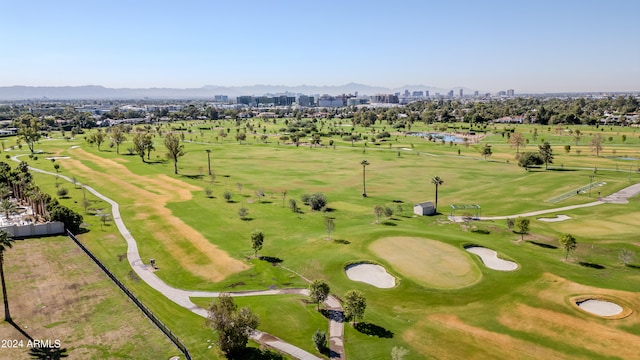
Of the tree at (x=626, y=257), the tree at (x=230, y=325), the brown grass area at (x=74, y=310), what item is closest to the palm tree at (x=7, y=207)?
the brown grass area at (x=74, y=310)

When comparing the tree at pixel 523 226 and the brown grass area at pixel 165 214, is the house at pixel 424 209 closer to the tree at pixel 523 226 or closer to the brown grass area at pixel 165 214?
the tree at pixel 523 226

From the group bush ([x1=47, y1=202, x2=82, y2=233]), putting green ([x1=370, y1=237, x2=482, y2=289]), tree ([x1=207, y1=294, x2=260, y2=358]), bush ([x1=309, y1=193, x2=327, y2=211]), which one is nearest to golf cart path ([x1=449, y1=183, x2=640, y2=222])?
putting green ([x1=370, y1=237, x2=482, y2=289])

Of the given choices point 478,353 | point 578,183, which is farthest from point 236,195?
point 578,183

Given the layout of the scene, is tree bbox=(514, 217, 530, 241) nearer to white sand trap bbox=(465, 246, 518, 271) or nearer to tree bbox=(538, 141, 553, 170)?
white sand trap bbox=(465, 246, 518, 271)

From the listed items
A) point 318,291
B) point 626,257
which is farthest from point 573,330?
point 318,291

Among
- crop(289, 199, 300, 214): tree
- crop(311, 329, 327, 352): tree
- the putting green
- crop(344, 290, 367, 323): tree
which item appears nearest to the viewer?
crop(311, 329, 327, 352): tree

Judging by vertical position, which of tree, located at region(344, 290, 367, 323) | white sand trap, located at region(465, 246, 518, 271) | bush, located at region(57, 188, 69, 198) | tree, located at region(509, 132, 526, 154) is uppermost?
tree, located at region(509, 132, 526, 154)

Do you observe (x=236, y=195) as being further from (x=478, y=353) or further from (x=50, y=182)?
(x=478, y=353)
